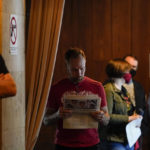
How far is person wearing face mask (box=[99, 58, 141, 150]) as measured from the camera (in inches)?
140

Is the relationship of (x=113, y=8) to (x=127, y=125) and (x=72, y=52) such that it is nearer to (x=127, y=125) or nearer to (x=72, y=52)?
(x=127, y=125)

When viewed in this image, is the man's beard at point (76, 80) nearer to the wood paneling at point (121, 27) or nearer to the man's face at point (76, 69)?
the man's face at point (76, 69)

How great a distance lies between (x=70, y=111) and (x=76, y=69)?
305 mm

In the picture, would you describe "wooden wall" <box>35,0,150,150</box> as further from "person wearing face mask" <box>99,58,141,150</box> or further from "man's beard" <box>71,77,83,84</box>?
"man's beard" <box>71,77,83,84</box>

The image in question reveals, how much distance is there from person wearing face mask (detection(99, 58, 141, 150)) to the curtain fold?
0.56 metres

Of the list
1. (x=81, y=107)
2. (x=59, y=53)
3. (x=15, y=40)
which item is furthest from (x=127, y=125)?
(x=59, y=53)

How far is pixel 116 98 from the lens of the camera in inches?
141

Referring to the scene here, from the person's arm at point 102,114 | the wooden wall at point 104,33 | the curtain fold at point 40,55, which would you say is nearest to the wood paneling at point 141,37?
the wooden wall at point 104,33

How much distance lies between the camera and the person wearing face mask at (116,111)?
3561mm

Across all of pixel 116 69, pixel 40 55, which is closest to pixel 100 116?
pixel 116 69

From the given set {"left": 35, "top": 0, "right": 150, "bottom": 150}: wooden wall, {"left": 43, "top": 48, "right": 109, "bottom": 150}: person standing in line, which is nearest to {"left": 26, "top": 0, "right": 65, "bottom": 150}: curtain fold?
{"left": 43, "top": 48, "right": 109, "bottom": 150}: person standing in line

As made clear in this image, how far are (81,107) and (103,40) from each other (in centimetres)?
302

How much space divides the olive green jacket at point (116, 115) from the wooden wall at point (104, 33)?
2101 millimetres

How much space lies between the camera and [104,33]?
576 centimetres
